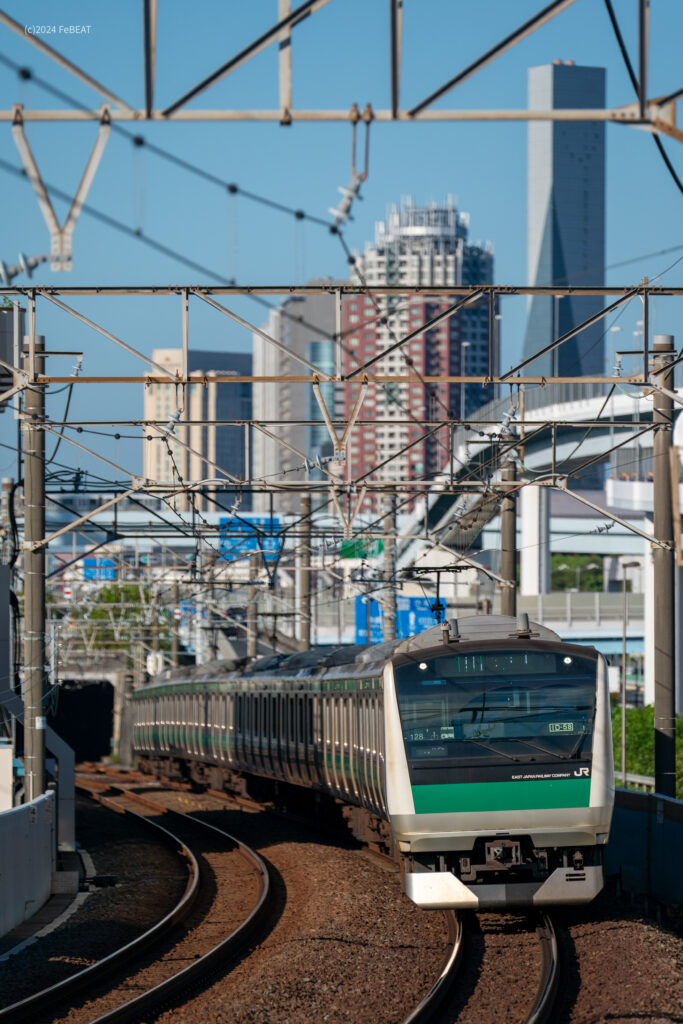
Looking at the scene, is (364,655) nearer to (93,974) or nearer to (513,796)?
(513,796)

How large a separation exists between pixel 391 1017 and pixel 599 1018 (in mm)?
1554

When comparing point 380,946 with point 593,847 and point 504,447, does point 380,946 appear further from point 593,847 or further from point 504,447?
point 504,447

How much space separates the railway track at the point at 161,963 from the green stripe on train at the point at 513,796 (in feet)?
8.17

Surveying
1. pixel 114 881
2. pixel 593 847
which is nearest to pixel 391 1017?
pixel 593 847

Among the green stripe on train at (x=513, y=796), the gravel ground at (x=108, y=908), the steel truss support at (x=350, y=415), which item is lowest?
the gravel ground at (x=108, y=908)

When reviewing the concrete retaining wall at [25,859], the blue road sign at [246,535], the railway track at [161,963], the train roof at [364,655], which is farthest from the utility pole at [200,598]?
the railway track at [161,963]

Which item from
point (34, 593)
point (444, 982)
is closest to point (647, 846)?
point (444, 982)

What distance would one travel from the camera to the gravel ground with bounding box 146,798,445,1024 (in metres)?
10.9

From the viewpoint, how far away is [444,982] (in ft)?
37.5

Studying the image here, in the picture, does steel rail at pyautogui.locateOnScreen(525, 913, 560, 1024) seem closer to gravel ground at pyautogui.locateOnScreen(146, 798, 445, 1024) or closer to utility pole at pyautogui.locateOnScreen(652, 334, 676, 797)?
gravel ground at pyautogui.locateOnScreen(146, 798, 445, 1024)

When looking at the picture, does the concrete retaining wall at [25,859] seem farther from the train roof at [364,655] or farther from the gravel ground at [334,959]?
the train roof at [364,655]

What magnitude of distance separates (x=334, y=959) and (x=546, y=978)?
2.10 metres

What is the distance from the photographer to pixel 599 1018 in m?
10.2

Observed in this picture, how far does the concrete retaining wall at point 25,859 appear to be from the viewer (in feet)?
Result: 49.7
